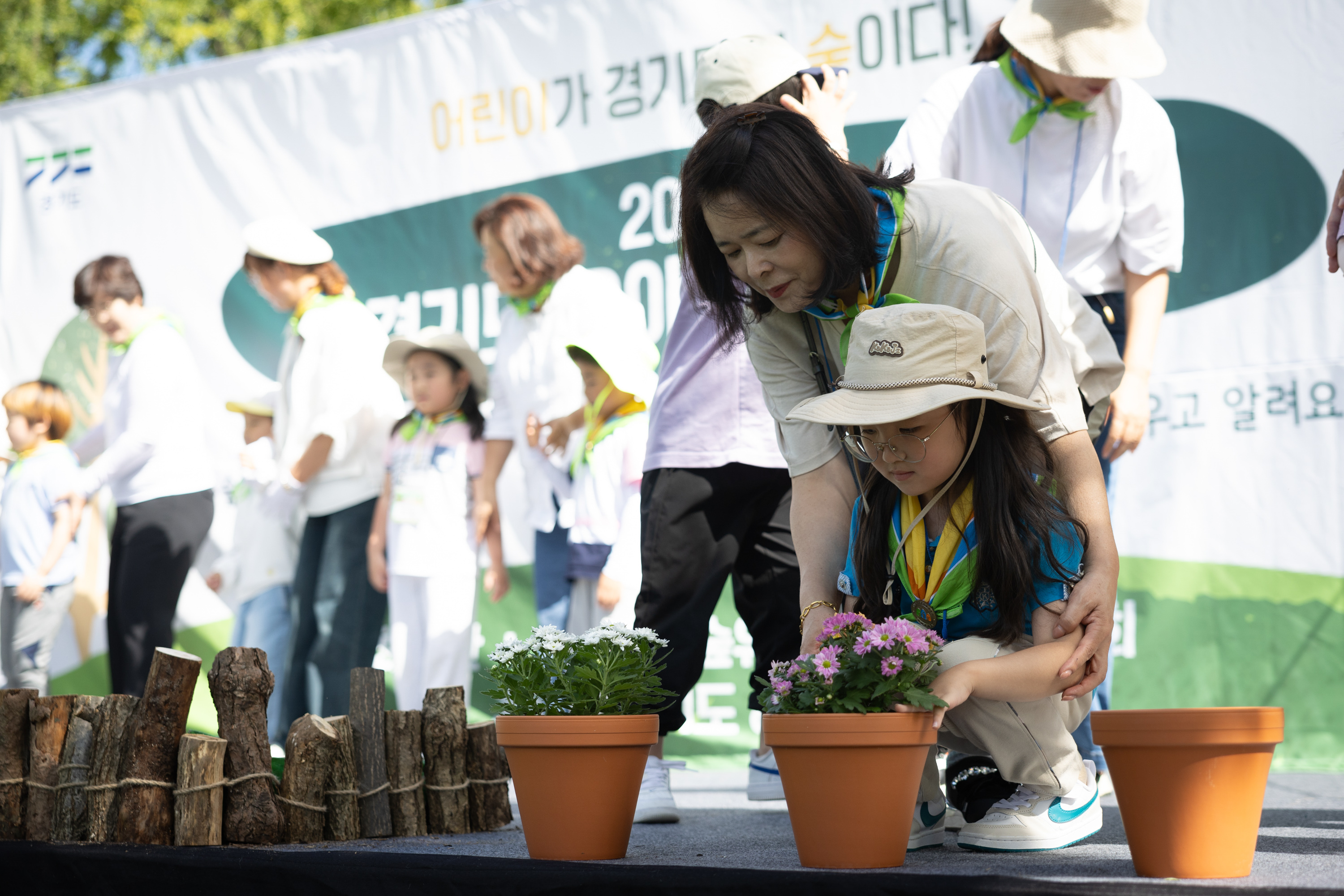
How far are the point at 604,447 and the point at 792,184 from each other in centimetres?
216

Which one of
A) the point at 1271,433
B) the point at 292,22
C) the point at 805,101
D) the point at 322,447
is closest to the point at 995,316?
the point at 805,101

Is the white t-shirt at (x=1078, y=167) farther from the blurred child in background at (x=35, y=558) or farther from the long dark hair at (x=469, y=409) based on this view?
the blurred child in background at (x=35, y=558)

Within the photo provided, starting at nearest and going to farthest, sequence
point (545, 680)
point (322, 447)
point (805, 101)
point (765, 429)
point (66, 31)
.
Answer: point (545, 680), point (805, 101), point (765, 429), point (322, 447), point (66, 31)

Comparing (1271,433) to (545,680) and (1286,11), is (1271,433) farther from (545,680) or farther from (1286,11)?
(545,680)

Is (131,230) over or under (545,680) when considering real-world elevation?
over

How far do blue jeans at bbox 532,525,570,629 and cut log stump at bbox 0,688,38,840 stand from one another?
1827 millimetres

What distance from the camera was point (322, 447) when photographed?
4.39 m

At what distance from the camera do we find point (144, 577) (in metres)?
4.48

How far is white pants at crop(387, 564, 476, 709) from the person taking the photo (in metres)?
4.18

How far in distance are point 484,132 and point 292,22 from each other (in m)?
7.85

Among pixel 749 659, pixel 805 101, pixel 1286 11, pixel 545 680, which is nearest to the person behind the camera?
pixel 545 680

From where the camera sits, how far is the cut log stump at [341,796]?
2217mm

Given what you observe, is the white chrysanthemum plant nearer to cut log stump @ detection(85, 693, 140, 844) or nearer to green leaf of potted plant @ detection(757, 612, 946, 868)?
green leaf of potted plant @ detection(757, 612, 946, 868)

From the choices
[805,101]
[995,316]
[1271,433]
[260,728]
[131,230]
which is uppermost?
[131,230]
